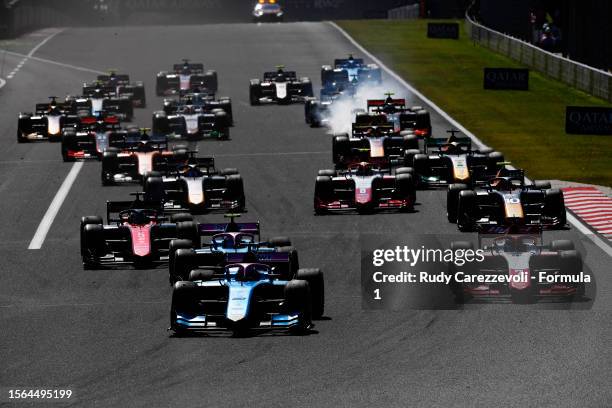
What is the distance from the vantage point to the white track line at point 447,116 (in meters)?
34.8

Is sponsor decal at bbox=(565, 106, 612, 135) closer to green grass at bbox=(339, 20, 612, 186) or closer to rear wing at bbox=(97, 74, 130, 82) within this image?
green grass at bbox=(339, 20, 612, 186)

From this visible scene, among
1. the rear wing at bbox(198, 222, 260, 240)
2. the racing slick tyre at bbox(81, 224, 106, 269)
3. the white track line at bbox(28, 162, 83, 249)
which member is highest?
the rear wing at bbox(198, 222, 260, 240)

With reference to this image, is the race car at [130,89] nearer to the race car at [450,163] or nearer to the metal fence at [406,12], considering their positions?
the race car at [450,163]

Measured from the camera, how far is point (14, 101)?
7006 cm

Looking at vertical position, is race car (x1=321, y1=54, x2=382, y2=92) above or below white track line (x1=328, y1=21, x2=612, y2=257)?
above

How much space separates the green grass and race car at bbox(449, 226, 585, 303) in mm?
17869

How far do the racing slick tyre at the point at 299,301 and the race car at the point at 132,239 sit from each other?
6.49 meters

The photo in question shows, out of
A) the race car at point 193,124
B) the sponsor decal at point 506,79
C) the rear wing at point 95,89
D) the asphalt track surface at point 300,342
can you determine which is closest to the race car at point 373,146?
the asphalt track surface at point 300,342

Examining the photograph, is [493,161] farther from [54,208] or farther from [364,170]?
[54,208]

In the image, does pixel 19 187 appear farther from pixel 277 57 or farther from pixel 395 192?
pixel 277 57

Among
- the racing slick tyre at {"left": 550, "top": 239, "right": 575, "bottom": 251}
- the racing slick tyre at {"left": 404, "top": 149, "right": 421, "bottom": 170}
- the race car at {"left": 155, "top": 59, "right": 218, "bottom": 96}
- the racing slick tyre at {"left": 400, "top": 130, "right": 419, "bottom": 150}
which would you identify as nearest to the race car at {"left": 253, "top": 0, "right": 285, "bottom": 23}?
the race car at {"left": 155, "top": 59, "right": 218, "bottom": 96}

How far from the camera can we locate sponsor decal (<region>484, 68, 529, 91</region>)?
188 ft

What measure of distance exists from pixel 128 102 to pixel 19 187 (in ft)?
58.6

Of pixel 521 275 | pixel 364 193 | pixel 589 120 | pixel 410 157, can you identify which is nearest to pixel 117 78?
pixel 410 157
